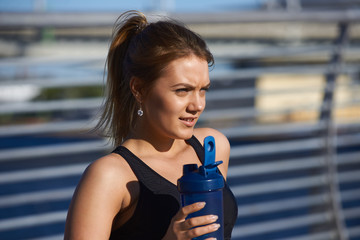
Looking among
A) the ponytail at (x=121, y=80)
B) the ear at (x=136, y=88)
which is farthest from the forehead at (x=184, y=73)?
the ponytail at (x=121, y=80)

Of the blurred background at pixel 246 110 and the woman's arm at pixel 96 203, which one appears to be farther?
the blurred background at pixel 246 110

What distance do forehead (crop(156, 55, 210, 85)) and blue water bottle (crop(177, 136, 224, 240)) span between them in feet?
1.03

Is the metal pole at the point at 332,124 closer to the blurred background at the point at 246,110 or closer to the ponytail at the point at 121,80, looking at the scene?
the blurred background at the point at 246,110

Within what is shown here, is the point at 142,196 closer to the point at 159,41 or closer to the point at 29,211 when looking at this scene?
the point at 159,41

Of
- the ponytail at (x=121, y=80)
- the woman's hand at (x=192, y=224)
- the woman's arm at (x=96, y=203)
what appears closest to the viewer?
the woman's hand at (x=192, y=224)

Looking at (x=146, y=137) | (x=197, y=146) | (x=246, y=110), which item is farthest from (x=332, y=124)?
(x=146, y=137)

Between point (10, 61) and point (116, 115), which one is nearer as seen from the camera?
point (116, 115)

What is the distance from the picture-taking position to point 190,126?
170 cm

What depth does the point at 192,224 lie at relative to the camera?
1.38 m

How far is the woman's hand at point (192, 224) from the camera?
137 centimetres

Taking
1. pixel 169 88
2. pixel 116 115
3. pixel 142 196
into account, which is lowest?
pixel 142 196

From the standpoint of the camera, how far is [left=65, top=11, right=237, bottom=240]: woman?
5.08 feet

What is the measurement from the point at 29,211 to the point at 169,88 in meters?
5.99

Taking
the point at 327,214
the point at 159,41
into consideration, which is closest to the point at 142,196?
the point at 159,41
